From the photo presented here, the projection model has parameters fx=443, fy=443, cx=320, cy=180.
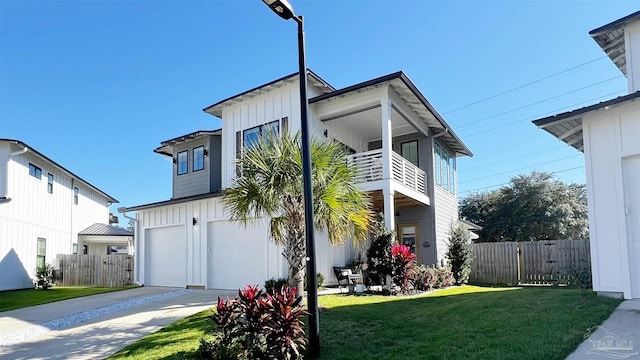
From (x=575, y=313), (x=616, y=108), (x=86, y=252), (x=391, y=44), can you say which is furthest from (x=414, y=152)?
(x=86, y=252)

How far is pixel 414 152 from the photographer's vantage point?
18422mm

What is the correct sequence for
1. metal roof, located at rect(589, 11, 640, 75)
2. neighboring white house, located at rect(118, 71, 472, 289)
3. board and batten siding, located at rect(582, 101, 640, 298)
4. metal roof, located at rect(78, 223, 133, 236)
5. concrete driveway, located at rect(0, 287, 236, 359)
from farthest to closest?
metal roof, located at rect(78, 223, 133, 236) → neighboring white house, located at rect(118, 71, 472, 289) → metal roof, located at rect(589, 11, 640, 75) → board and batten siding, located at rect(582, 101, 640, 298) → concrete driveway, located at rect(0, 287, 236, 359)

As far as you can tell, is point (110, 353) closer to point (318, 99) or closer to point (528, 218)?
point (318, 99)

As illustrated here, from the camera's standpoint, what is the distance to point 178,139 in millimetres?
20203

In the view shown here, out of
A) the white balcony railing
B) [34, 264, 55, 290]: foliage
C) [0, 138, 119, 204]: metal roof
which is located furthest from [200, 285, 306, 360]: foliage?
[34, 264, 55, 290]: foliage

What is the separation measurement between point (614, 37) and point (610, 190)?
24.6 ft

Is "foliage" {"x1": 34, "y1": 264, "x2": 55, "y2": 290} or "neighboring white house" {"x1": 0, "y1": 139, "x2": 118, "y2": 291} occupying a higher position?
"neighboring white house" {"x1": 0, "y1": 139, "x2": 118, "y2": 291}

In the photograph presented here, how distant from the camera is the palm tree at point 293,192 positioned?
8617 millimetres

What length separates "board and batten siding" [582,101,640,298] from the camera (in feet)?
29.7

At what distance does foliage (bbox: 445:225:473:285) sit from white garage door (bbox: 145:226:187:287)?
1057 centimetres

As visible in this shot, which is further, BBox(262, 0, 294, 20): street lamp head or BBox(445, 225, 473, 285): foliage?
BBox(445, 225, 473, 285): foliage

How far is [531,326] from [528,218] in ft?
109

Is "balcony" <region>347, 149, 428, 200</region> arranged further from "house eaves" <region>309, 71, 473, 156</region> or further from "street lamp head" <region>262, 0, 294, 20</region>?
"street lamp head" <region>262, 0, 294, 20</region>

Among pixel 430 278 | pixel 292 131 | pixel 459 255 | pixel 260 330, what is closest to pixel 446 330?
pixel 260 330
